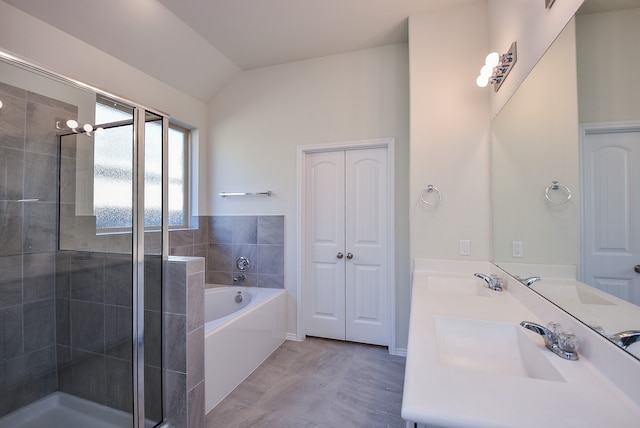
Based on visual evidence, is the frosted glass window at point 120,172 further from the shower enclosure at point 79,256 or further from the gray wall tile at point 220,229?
the gray wall tile at point 220,229

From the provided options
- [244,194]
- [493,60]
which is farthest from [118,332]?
[493,60]

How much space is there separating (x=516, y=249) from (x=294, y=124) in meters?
2.24

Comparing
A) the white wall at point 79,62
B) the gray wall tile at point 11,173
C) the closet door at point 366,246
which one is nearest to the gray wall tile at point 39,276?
the gray wall tile at point 11,173

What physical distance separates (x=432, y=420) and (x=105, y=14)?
2933mm

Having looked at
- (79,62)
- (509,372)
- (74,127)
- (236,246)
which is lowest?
(509,372)

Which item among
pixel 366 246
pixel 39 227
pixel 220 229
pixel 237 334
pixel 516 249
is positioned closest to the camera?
pixel 516 249

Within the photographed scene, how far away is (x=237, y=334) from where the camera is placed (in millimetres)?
2031

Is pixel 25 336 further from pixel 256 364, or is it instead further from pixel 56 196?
pixel 256 364

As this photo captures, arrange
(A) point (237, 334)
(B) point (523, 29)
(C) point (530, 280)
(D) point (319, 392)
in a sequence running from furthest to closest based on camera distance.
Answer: (A) point (237, 334) → (D) point (319, 392) → (B) point (523, 29) → (C) point (530, 280)

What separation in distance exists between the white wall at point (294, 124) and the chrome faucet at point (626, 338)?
1.76 metres

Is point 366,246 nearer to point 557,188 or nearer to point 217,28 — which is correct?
point 557,188

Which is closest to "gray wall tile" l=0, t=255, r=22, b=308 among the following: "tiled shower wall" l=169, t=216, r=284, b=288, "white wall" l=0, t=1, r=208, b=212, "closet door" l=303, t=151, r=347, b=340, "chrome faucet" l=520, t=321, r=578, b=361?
"tiled shower wall" l=169, t=216, r=284, b=288

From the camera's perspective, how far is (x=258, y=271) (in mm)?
2875

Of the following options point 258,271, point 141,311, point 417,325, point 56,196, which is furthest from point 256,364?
point 56,196
